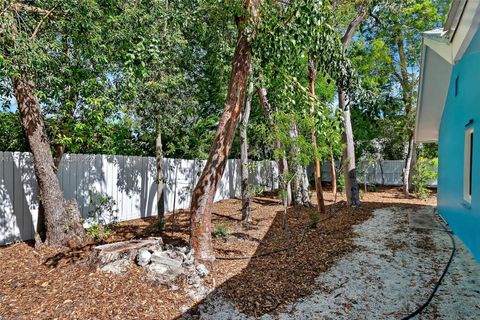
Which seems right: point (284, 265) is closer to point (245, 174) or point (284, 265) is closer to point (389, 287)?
point (389, 287)

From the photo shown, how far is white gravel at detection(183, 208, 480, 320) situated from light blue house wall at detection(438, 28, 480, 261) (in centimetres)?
43

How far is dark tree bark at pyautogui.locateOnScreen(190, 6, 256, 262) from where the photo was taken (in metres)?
4.61

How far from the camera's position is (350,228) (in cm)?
698

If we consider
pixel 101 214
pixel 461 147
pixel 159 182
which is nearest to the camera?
pixel 461 147

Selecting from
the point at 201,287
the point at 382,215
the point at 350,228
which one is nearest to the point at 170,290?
the point at 201,287

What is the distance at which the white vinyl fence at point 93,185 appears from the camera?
486 centimetres

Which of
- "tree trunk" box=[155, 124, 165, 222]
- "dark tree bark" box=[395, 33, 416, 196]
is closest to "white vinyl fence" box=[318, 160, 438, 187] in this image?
"dark tree bark" box=[395, 33, 416, 196]

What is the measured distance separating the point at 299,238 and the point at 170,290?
3177 millimetres

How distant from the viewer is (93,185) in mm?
6406

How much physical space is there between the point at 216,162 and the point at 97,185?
10.7 ft

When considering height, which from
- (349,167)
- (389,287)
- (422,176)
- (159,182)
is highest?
(349,167)

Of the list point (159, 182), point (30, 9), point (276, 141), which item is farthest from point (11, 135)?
point (276, 141)

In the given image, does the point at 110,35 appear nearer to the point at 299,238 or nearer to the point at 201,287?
the point at 201,287

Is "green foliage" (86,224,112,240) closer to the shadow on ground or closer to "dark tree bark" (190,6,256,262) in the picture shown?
"dark tree bark" (190,6,256,262)
